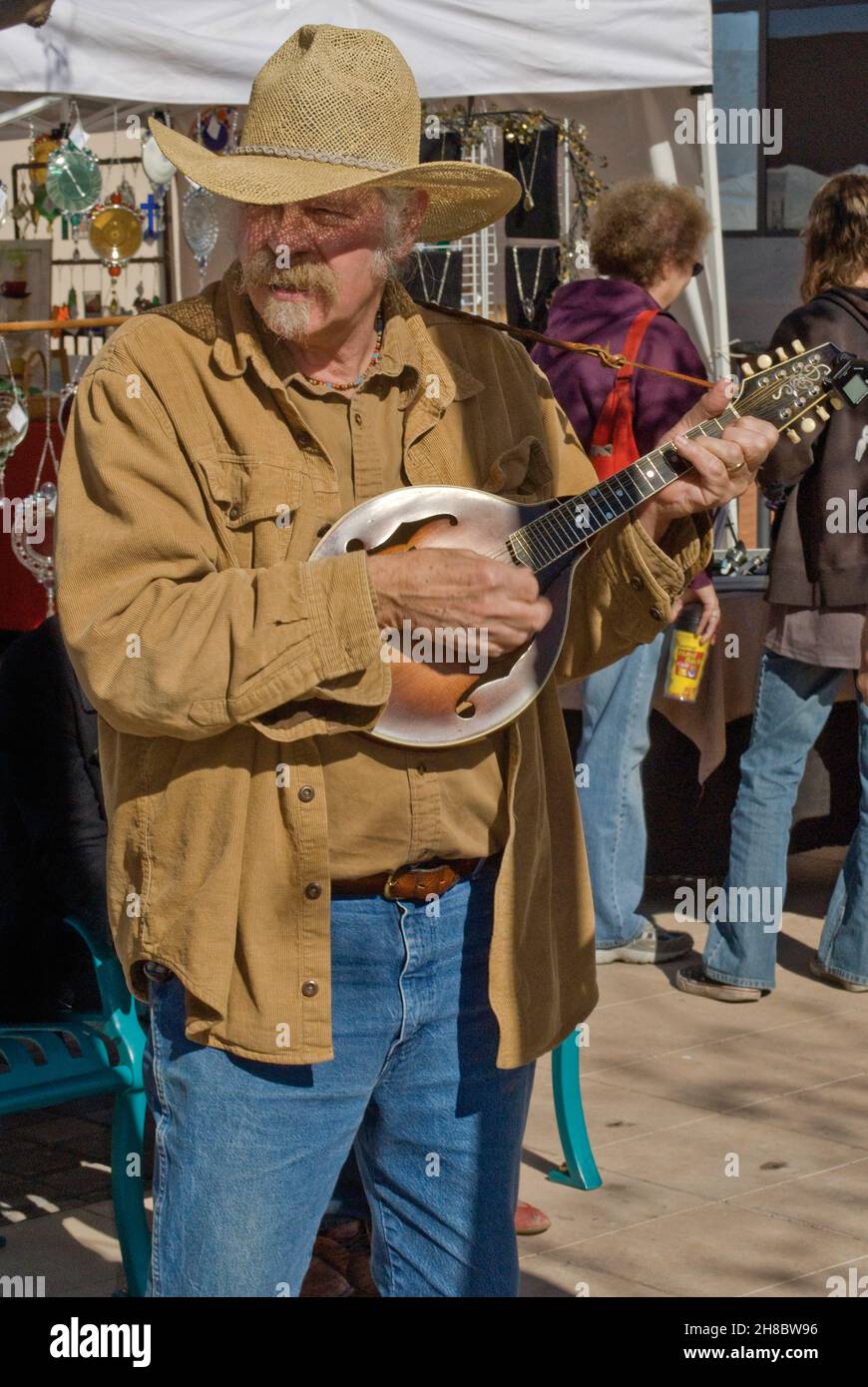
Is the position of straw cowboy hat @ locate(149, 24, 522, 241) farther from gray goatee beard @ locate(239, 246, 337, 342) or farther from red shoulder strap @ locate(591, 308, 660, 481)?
red shoulder strap @ locate(591, 308, 660, 481)

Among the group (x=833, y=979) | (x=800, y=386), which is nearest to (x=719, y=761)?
(x=833, y=979)

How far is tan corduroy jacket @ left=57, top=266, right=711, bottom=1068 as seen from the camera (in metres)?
1.86

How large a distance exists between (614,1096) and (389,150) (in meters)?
3.01

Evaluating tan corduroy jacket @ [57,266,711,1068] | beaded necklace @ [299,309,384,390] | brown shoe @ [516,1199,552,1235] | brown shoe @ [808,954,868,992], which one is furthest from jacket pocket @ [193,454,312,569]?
brown shoe @ [808,954,868,992]

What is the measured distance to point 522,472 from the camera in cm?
221

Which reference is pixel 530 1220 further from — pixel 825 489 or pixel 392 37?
pixel 392 37

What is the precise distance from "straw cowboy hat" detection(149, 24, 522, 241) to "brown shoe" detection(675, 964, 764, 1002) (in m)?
3.61

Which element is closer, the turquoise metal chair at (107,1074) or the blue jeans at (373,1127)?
the blue jeans at (373,1127)

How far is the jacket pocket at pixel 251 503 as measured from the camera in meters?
1.97

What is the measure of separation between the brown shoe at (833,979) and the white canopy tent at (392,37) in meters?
2.84

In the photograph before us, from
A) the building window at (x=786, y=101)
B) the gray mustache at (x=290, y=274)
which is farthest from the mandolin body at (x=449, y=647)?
the building window at (x=786, y=101)

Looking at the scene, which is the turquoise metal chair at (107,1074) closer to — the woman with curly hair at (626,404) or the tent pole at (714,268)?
the woman with curly hair at (626,404)

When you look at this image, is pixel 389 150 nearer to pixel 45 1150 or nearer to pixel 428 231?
pixel 428 231

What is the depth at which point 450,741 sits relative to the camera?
80.4 inches
